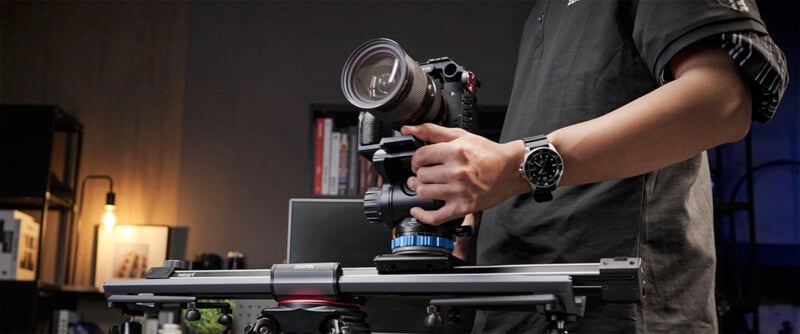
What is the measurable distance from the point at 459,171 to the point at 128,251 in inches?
131

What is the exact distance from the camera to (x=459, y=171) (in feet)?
2.74

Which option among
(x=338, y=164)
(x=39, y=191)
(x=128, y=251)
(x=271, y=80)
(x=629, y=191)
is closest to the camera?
(x=629, y=191)

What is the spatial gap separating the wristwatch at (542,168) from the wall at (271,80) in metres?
3.11

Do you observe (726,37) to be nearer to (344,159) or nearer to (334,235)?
(334,235)

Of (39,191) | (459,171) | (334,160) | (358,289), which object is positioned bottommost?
(358,289)

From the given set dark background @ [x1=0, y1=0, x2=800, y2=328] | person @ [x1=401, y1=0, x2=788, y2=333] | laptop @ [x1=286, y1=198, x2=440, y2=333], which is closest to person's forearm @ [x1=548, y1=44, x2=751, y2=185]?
person @ [x1=401, y1=0, x2=788, y2=333]

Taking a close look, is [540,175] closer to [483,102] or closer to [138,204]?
[483,102]

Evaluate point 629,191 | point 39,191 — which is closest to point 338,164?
point 39,191

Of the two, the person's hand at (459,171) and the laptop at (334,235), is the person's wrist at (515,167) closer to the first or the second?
the person's hand at (459,171)

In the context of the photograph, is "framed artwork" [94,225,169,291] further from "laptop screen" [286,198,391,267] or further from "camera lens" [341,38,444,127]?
"camera lens" [341,38,444,127]

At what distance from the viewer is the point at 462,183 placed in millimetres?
839

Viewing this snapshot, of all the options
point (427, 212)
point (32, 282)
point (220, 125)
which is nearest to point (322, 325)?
point (427, 212)

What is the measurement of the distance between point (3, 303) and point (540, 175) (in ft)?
10.7

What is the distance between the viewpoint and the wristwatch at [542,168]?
2.82 ft
